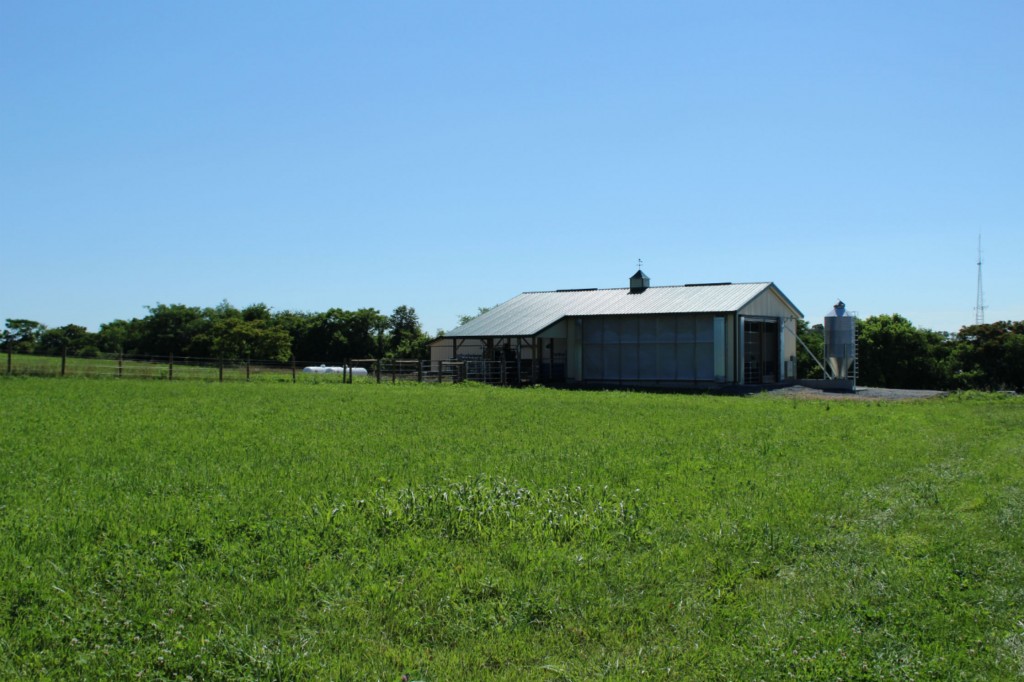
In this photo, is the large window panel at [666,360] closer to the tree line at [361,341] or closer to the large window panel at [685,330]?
the large window panel at [685,330]

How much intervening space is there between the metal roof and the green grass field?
80.6ft

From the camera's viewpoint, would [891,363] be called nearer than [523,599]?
No

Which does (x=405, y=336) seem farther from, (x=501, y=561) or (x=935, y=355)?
(x=501, y=561)

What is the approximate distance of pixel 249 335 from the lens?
70875 millimetres

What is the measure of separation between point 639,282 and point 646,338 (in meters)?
5.40

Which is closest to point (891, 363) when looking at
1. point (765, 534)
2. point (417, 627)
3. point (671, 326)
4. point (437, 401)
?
point (671, 326)

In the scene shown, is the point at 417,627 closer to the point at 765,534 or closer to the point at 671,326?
the point at 765,534

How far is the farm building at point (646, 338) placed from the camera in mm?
37000

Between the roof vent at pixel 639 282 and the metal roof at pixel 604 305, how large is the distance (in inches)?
15.9

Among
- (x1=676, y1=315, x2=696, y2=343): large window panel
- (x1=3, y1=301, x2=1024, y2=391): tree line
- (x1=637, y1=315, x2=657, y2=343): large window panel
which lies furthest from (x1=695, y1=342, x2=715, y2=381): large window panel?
(x1=3, y1=301, x2=1024, y2=391): tree line

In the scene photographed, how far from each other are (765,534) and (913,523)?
1.81 metres

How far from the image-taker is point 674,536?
7844mm

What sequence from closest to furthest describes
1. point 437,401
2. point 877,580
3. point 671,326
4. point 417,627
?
point 417,627
point 877,580
point 437,401
point 671,326

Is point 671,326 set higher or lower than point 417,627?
higher
